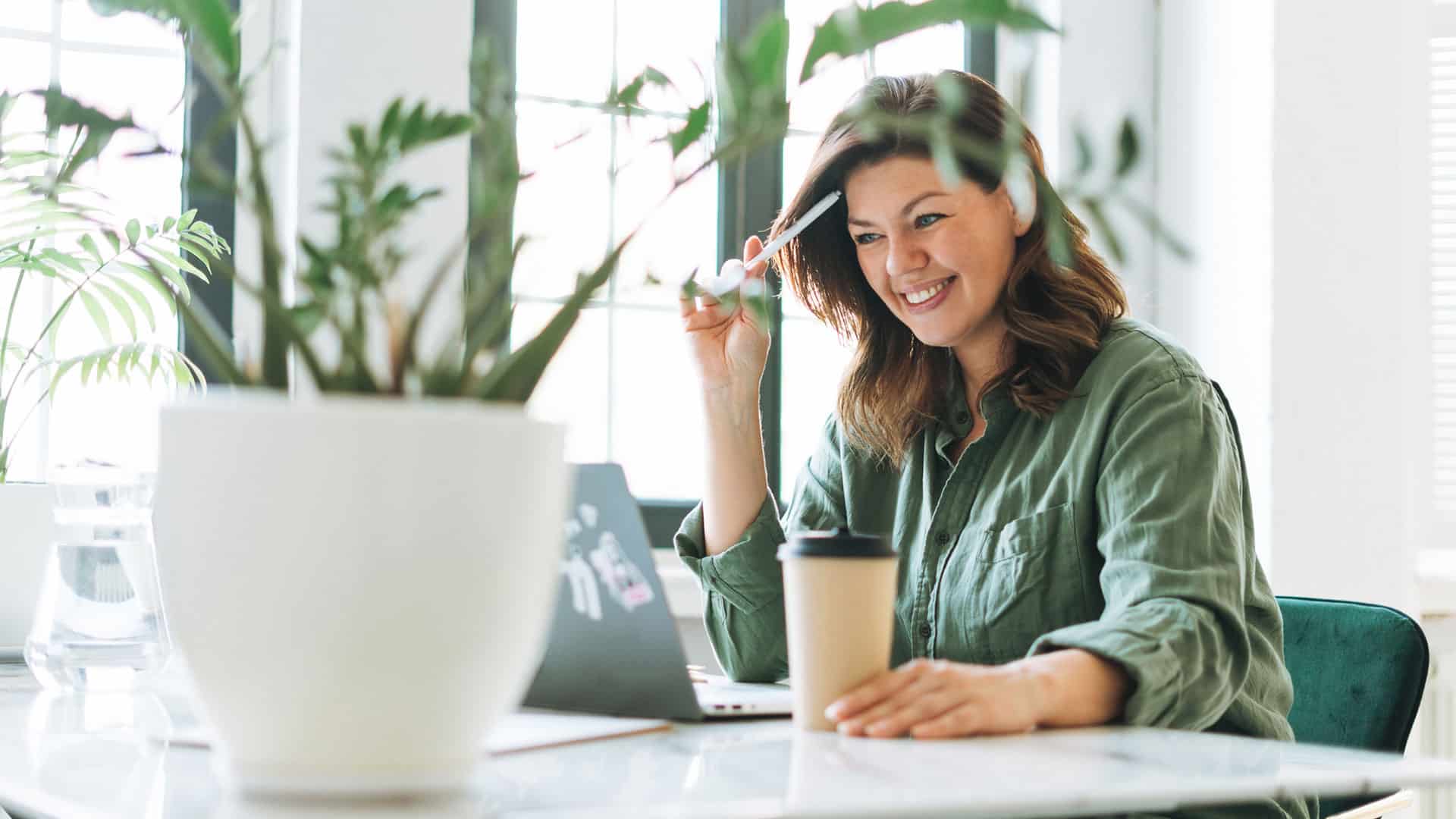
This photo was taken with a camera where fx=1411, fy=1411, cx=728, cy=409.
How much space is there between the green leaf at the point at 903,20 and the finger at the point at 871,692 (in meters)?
0.45

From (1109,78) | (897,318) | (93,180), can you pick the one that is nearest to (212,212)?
(93,180)

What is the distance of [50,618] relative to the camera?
3.78ft

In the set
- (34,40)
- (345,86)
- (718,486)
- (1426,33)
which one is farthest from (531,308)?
(1426,33)

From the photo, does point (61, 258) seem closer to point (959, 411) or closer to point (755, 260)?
point (755, 260)

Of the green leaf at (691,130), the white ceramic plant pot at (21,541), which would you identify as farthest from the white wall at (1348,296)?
the green leaf at (691,130)

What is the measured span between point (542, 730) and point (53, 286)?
6.88 feet

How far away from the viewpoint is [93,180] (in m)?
2.63

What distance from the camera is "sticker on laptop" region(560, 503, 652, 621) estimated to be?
1006 millimetres

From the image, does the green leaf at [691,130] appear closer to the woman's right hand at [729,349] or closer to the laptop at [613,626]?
the laptop at [613,626]

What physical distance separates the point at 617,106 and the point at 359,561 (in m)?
0.26

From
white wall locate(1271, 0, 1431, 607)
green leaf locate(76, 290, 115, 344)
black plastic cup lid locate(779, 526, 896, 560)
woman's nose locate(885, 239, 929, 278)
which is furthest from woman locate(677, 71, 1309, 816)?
white wall locate(1271, 0, 1431, 607)

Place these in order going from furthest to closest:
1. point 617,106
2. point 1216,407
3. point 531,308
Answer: point 531,308
point 1216,407
point 617,106

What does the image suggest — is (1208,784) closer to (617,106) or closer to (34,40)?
(617,106)

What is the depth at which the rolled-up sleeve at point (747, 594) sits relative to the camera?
1532 mm
